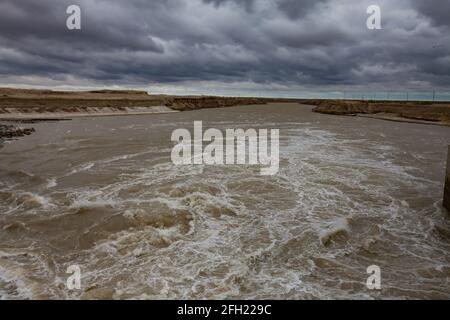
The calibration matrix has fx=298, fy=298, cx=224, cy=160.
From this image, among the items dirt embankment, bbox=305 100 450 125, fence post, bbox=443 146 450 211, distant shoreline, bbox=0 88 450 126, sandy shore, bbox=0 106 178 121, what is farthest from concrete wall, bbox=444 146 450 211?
sandy shore, bbox=0 106 178 121

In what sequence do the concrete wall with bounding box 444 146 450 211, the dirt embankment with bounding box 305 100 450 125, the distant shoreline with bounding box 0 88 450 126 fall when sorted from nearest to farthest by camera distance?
the concrete wall with bounding box 444 146 450 211 → the distant shoreline with bounding box 0 88 450 126 → the dirt embankment with bounding box 305 100 450 125

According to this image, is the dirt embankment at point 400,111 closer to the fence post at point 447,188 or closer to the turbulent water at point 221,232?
the turbulent water at point 221,232

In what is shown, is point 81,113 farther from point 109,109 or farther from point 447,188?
point 447,188

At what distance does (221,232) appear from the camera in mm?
7293

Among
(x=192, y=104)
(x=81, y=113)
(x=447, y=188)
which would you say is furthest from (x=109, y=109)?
(x=447, y=188)

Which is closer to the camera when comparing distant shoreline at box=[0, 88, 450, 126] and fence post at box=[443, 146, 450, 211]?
fence post at box=[443, 146, 450, 211]

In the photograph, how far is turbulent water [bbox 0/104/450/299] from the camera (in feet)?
16.8

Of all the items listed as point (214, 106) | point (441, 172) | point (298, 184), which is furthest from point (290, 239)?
point (214, 106)

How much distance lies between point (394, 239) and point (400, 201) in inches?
126

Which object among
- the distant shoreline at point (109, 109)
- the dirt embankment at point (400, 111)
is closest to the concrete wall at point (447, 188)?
the distant shoreline at point (109, 109)

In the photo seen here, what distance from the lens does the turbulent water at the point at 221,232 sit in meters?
5.13

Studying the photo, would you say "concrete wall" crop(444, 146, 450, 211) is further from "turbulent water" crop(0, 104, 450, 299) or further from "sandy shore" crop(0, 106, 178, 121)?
"sandy shore" crop(0, 106, 178, 121)

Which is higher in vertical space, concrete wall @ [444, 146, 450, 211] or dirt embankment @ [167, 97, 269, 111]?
dirt embankment @ [167, 97, 269, 111]
